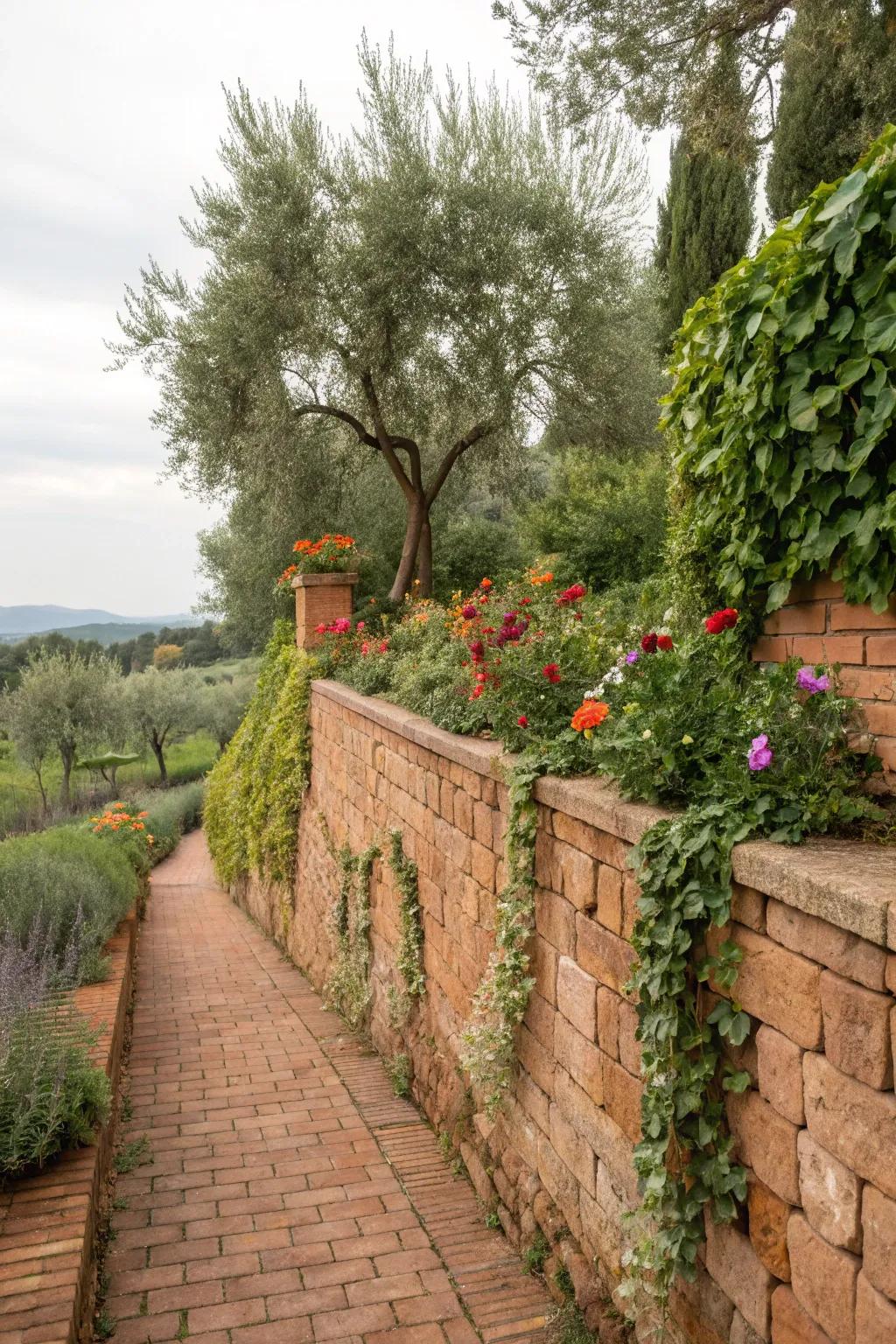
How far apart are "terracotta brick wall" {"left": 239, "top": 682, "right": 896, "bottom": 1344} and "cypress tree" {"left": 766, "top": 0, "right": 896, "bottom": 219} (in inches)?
288

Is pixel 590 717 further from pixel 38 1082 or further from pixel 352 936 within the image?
pixel 352 936

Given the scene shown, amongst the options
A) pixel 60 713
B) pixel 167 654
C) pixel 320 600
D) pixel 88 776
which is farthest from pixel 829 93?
pixel 167 654

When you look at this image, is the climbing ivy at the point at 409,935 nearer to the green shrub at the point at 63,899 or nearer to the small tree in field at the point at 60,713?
the green shrub at the point at 63,899

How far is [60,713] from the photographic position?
25.9 meters

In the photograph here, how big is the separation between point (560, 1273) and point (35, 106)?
840 centimetres

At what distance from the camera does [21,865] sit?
22.9 ft

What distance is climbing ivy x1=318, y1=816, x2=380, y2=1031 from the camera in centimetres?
717

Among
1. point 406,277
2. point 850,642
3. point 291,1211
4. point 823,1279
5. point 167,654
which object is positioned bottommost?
point 291,1211

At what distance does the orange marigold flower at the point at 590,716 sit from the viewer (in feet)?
11.5

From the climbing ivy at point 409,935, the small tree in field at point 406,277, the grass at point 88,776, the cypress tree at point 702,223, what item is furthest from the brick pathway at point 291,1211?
the grass at point 88,776

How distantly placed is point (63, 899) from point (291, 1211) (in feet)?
10.2

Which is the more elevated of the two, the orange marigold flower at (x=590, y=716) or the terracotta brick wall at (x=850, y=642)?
the terracotta brick wall at (x=850, y=642)

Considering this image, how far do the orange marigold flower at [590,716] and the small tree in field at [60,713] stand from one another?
2393 centimetres

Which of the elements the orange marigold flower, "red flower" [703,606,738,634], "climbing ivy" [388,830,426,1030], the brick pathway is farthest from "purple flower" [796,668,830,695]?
"climbing ivy" [388,830,426,1030]
